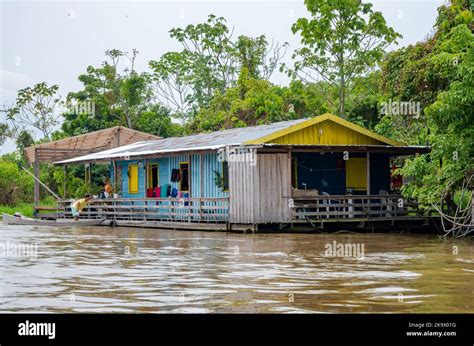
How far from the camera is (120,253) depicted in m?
19.2

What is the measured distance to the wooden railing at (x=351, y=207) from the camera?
2675cm

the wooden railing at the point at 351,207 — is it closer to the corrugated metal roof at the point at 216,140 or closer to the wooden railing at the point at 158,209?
the wooden railing at the point at 158,209

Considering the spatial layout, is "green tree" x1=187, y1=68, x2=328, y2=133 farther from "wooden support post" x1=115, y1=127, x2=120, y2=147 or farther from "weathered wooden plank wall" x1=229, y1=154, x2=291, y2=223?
"weathered wooden plank wall" x1=229, y1=154, x2=291, y2=223

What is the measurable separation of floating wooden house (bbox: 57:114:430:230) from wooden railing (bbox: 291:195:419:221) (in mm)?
35

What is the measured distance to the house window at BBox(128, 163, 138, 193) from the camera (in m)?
35.9

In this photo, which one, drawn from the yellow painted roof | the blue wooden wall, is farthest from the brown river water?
the blue wooden wall

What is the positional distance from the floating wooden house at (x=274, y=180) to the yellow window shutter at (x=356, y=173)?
0.12 feet

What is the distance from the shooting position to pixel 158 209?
32531mm

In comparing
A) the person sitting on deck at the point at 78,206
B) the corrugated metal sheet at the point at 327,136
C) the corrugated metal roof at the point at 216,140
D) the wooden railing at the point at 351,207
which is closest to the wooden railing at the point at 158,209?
the person sitting on deck at the point at 78,206

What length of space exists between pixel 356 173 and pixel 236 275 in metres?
16.6
